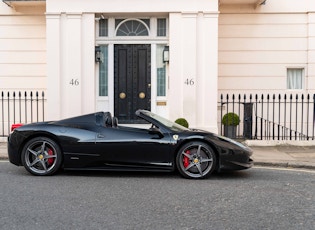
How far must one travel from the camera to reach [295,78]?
1436cm

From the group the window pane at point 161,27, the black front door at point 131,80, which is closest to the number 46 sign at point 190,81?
the black front door at point 131,80

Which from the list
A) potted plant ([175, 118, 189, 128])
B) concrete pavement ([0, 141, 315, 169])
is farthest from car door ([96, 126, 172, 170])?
potted plant ([175, 118, 189, 128])

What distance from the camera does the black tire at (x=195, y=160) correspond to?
7422mm

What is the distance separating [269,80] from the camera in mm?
14234

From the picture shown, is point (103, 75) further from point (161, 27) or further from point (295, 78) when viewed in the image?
point (295, 78)

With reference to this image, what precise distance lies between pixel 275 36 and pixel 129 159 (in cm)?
857

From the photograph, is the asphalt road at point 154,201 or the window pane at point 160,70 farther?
the window pane at point 160,70

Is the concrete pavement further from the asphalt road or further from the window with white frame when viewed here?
the window with white frame

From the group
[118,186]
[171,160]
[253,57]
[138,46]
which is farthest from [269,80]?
[118,186]

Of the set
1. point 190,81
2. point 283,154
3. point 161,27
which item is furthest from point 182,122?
point 161,27

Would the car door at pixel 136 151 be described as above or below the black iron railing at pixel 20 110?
below

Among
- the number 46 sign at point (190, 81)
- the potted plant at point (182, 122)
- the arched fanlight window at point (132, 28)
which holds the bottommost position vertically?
the potted plant at point (182, 122)

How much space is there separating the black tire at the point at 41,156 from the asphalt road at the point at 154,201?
21cm

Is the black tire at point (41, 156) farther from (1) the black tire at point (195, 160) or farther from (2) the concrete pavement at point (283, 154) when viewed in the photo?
(2) the concrete pavement at point (283, 154)
